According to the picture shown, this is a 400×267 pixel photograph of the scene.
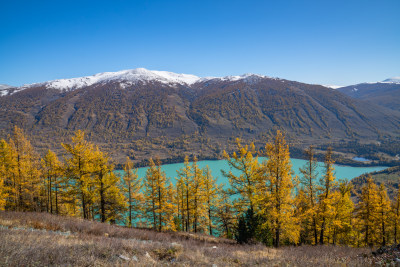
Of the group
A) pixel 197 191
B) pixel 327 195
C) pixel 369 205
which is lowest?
pixel 369 205

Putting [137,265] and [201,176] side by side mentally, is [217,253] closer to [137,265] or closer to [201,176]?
[137,265]

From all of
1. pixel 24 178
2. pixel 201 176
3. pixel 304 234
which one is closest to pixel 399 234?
pixel 304 234

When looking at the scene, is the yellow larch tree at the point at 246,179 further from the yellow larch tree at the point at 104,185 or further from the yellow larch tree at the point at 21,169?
the yellow larch tree at the point at 21,169

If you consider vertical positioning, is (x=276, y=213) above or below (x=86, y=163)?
below

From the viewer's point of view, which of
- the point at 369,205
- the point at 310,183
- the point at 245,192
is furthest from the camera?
the point at 369,205

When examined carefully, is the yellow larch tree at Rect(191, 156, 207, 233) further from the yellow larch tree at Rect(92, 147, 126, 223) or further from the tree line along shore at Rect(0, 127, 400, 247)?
the yellow larch tree at Rect(92, 147, 126, 223)

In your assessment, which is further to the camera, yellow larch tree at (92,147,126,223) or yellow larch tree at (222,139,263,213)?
yellow larch tree at (92,147,126,223)

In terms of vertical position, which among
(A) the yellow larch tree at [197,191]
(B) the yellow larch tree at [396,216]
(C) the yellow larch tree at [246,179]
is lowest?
(B) the yellow larch tree at [396,216]

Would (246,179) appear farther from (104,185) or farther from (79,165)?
(79,165)

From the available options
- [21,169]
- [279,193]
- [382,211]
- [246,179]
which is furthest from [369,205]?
[21,169]

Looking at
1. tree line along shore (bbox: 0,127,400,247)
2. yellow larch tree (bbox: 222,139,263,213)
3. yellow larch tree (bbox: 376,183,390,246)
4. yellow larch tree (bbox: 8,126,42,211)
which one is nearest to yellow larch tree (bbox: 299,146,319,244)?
tree line along shore (bbox: 0,127,400,247)

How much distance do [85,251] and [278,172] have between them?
12915mm

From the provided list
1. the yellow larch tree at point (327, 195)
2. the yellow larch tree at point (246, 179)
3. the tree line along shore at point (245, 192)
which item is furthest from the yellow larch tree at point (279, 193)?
the yellow larch tree at point (327, 195)

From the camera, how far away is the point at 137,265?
4.91 meters
